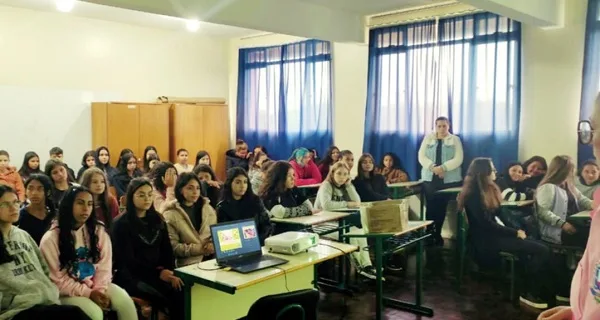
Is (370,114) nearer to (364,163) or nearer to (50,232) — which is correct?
(364,163)

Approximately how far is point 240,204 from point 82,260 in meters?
1.42

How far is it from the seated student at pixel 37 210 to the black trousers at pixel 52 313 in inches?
31.9

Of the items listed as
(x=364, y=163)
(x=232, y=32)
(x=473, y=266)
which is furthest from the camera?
(x=232, y=32)

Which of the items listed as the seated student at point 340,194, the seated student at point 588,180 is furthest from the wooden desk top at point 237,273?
the seated student at point 588,180

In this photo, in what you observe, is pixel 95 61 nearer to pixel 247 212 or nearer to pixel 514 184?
pixel 247 212

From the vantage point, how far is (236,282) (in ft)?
8.92

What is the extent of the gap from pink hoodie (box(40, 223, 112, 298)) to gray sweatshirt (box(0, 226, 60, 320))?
0.18 ft

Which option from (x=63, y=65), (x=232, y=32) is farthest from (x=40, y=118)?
(x=232, y=32)

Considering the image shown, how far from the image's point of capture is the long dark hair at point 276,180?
4.83 metres

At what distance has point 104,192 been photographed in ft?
13.5

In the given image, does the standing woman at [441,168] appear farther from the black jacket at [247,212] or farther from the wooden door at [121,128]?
the wooden door at [121,128]

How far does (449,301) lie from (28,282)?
3.20m

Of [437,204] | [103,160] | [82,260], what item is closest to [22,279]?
[82,260]

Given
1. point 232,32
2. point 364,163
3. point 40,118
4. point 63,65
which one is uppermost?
point 232,32
